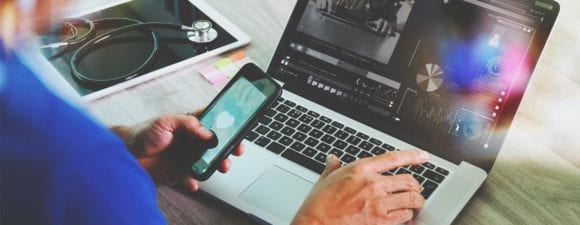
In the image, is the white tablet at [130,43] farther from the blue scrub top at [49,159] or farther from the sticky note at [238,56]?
the blue scrub top at [49,159]

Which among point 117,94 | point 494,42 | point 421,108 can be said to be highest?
point 494,42

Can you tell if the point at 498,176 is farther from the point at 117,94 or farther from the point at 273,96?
the point at 117,94

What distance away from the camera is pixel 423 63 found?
1030 millimetres

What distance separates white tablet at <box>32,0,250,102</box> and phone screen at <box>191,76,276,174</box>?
244mm

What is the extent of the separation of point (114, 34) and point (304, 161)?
455mm

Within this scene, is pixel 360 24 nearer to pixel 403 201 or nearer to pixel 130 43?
pixel 403 201

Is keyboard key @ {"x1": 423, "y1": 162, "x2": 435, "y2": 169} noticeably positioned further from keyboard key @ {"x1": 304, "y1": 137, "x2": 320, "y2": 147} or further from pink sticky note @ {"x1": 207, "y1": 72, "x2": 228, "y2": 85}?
pink sticky note @ {"x1": 207, "y1": 72, "x2": 228, "y2": 85}

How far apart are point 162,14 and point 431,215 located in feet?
2.18

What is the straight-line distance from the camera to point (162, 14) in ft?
4.25

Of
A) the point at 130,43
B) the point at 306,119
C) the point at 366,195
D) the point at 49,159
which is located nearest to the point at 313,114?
the point at 306,119

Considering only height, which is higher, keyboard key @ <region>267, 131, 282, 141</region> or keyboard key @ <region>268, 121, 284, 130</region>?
keyboard key @ <region>268, 121, 284, 130</region>

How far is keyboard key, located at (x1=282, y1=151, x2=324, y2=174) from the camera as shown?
0.99m

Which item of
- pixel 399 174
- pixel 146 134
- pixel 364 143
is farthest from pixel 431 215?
pixel 146 134

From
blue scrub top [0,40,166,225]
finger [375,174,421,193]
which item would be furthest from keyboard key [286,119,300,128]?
blue scrub top [0,40,166,225]
